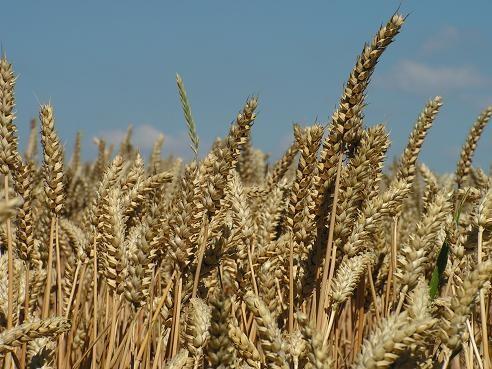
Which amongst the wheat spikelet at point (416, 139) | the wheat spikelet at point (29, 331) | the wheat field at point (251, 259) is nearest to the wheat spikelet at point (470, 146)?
the wheat spikelet at point (416, 139)

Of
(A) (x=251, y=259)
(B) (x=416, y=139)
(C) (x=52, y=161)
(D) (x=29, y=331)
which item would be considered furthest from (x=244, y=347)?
(B) (x=416, y=139)

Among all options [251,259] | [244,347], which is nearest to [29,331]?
[244,347]

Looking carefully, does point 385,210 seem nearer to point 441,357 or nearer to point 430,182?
point 441,357

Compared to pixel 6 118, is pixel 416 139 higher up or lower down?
higher up

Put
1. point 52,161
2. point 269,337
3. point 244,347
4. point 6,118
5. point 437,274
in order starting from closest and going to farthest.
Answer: point 269,337 → point 244,347 → point 437,274 → point 6,118 → point 52,161

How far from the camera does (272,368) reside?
1279mm

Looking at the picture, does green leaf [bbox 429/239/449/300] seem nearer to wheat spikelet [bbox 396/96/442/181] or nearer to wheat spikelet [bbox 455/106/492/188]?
wheat spikelet [bbox 396/96/442/181]

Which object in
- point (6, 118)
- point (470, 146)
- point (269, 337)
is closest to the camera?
point (269, 337)

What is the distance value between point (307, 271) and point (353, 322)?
99cm

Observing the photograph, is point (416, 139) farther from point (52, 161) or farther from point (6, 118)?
point (6, 118)

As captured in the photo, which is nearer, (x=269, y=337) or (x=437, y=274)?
(x=269, y=337)

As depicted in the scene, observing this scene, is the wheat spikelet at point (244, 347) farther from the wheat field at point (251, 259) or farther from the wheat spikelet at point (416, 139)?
the wheat spikelet at point (416, 139)

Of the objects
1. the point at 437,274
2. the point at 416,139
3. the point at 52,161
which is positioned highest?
the point at 416,139

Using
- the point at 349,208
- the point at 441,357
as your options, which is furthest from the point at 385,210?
the point at 441,357
